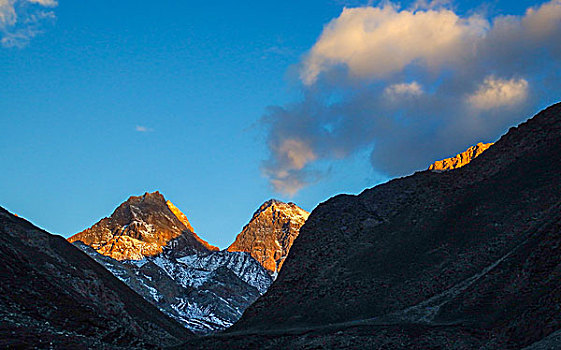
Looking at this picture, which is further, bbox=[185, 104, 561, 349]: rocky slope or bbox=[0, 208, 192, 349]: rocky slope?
bbox=[0, 208, 192, 349]: rocky slope

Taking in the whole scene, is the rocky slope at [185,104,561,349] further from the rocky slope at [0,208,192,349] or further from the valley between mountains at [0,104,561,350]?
the rocky slope at [0,208,192,349]

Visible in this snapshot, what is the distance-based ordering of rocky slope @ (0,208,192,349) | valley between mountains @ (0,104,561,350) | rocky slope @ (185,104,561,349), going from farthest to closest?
rocky slope @ (0,208,192,349)
rocky slope @ (185,104,561,349)
valley between mountains @ (0,104,561,350)

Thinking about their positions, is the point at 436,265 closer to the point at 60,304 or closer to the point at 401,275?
the point at 401,275

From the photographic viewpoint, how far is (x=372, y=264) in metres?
79.9

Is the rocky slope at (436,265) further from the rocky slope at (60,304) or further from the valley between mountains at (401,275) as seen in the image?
the rocky slope at (60,304)

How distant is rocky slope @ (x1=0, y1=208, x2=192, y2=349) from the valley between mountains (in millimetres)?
346

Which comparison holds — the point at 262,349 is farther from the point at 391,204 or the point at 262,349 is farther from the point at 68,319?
the point at 391,204

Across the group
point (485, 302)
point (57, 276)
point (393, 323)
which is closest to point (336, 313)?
point (393, 323)

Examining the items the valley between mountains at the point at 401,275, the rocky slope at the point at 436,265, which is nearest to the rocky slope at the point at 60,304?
the valley between mountains at the point at 401,275

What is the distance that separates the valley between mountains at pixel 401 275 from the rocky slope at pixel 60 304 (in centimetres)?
35

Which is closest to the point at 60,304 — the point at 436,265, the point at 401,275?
the point at 401,275

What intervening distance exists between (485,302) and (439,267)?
19943 mm

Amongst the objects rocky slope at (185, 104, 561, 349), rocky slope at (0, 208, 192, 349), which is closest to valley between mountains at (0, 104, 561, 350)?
rocky slope at (185, 104, 561, 349)

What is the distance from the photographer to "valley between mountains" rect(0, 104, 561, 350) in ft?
147
